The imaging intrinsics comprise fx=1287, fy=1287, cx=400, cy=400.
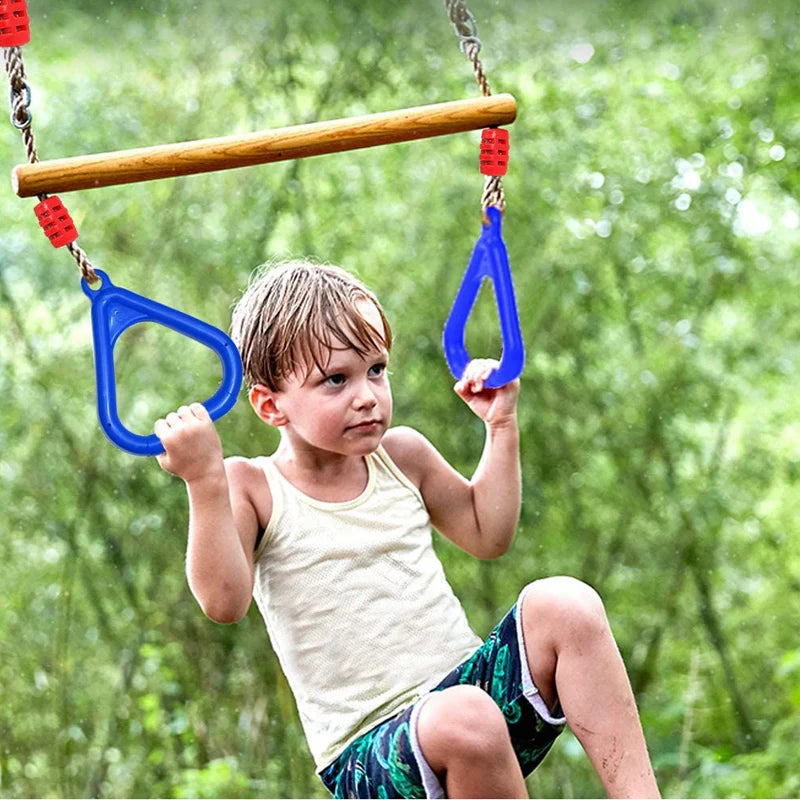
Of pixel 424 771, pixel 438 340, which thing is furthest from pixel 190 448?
pixel 438 340

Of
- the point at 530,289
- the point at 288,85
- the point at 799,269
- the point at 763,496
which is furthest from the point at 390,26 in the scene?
→ the point at 763,496

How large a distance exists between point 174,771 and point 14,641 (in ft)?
1.59

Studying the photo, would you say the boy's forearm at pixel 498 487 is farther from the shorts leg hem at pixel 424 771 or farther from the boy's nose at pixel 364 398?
the shorts leg hem at pixel 424 771

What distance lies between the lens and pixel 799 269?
3.11 metres

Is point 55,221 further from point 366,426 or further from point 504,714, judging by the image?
point 504,714

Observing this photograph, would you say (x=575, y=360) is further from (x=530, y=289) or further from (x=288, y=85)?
(x=288, y=85)

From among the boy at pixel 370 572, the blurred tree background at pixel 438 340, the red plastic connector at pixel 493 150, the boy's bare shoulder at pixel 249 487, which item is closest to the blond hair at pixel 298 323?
the boy at pixel 370 572

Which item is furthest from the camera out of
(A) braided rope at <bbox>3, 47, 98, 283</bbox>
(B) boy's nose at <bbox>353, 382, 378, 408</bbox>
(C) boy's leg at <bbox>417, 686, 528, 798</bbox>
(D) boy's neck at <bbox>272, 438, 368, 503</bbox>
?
→ (D) boy's neck at <bbox>272, 438, 368, 503</bbox>

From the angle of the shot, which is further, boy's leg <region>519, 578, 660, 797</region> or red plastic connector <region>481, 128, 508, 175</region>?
red plastic connector <region>481, 128, 508, 175</region>

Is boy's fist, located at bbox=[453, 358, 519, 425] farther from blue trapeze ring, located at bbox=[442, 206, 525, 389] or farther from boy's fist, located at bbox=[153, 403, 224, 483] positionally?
boy's fist, located at bbox=[153, 403, 224, 483]

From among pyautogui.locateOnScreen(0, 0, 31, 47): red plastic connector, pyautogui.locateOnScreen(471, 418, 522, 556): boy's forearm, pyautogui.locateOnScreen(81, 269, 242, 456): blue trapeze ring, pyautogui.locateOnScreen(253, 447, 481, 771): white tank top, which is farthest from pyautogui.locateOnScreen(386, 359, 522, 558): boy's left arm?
pyautogui.locateOnScreen(0, 0, 31, 47): red plastic connector

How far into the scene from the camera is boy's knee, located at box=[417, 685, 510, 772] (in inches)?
49.5

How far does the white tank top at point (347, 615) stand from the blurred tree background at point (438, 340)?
1.42m

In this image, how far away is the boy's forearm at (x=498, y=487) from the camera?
163 cm
